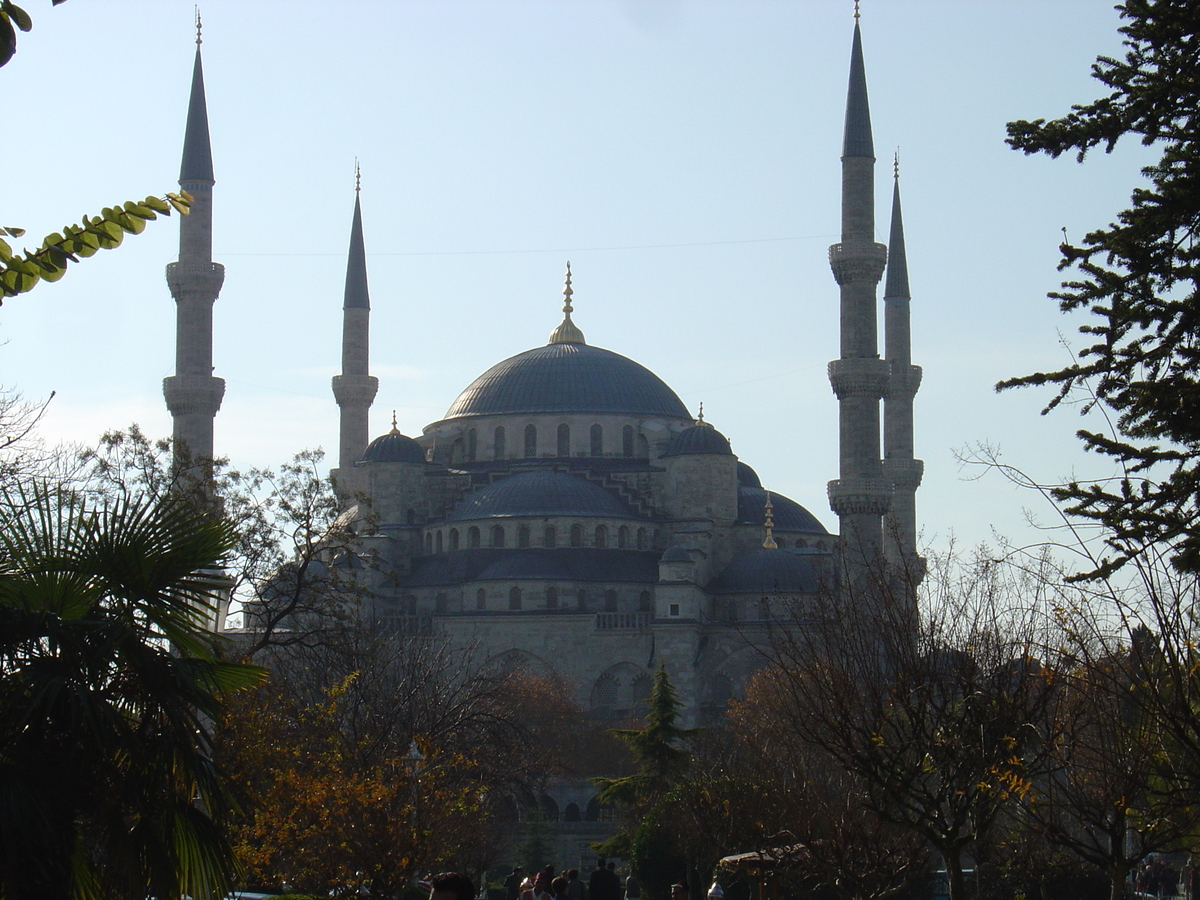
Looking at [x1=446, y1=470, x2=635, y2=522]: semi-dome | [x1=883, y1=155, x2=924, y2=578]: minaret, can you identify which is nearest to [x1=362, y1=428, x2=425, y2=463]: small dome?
[x1=446, y1=470, x2=635, y2=522]: semi-dome

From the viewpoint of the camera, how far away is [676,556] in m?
48.7

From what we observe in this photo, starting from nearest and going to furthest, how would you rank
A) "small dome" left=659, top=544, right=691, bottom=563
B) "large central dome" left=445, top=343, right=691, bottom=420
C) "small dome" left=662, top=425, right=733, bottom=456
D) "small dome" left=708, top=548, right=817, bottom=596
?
"small dome" left=659, top=544, right=691, bottom=563 < "small dome" left=708, top=548, right=817, bottom=596 < "small dome" left=662, top=425, right=733, bottom=456 < "large central dome" left=445, top=343, right=691, bottom=420

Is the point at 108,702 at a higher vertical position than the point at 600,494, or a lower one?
lower

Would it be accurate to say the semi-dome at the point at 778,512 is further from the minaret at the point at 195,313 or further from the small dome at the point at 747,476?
the minaret at the point at 195,313

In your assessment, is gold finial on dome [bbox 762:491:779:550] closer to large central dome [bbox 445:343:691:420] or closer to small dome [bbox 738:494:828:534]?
small dome [bbox 738:494:828:534]

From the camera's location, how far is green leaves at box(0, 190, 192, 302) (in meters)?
5.46

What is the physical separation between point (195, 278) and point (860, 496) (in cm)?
1840

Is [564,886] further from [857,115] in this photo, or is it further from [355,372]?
[355,372]

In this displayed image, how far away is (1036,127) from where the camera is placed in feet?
30.2

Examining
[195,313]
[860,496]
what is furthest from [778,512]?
[195,313]

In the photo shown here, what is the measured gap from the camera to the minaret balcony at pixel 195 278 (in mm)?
44531

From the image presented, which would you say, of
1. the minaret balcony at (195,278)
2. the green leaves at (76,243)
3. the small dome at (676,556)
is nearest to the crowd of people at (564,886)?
the green leaves at (76,243)

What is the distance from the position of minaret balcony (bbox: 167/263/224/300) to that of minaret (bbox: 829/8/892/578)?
16.3 metres

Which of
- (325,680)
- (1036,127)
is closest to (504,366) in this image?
(325,680)
